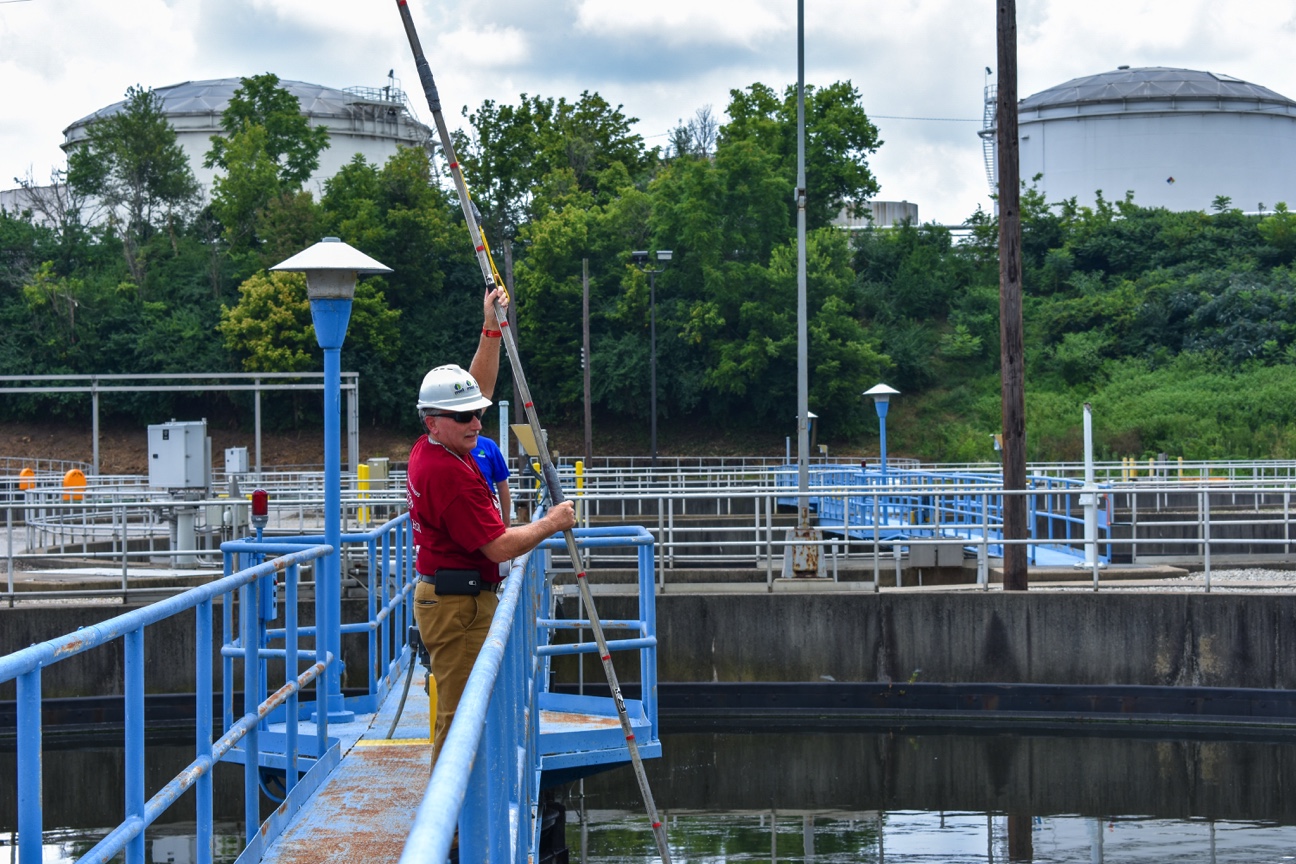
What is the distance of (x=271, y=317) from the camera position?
5988 cm

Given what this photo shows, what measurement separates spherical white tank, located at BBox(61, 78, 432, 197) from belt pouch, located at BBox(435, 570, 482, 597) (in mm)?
69642

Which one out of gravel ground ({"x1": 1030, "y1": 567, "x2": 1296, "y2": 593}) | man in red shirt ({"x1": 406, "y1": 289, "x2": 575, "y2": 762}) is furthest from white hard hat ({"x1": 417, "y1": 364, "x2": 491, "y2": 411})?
gravel ground ({"x1": 1030, "y1": 567, "x2": 1296, "y2": 593})

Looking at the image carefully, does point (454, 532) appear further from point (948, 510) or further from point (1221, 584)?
point (948, 510)

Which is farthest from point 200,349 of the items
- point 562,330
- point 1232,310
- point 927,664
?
point 927,664

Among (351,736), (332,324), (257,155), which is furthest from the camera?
(257,155)

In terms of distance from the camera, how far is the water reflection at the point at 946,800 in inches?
409

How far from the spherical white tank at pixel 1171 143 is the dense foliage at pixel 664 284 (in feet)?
7.23

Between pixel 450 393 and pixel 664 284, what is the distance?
181 feet

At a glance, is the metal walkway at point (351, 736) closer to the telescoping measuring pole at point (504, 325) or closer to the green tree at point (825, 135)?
the telescoping measuring pole at point (504, 325)

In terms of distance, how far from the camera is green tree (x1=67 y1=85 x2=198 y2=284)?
2768 inches

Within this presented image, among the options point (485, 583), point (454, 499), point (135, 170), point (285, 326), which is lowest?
point (485, 583)

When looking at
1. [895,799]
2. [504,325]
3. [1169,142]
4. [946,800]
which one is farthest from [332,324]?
[1169,142]

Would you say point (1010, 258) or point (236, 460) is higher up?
point (1010, 258)

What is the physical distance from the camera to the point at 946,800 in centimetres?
1199
